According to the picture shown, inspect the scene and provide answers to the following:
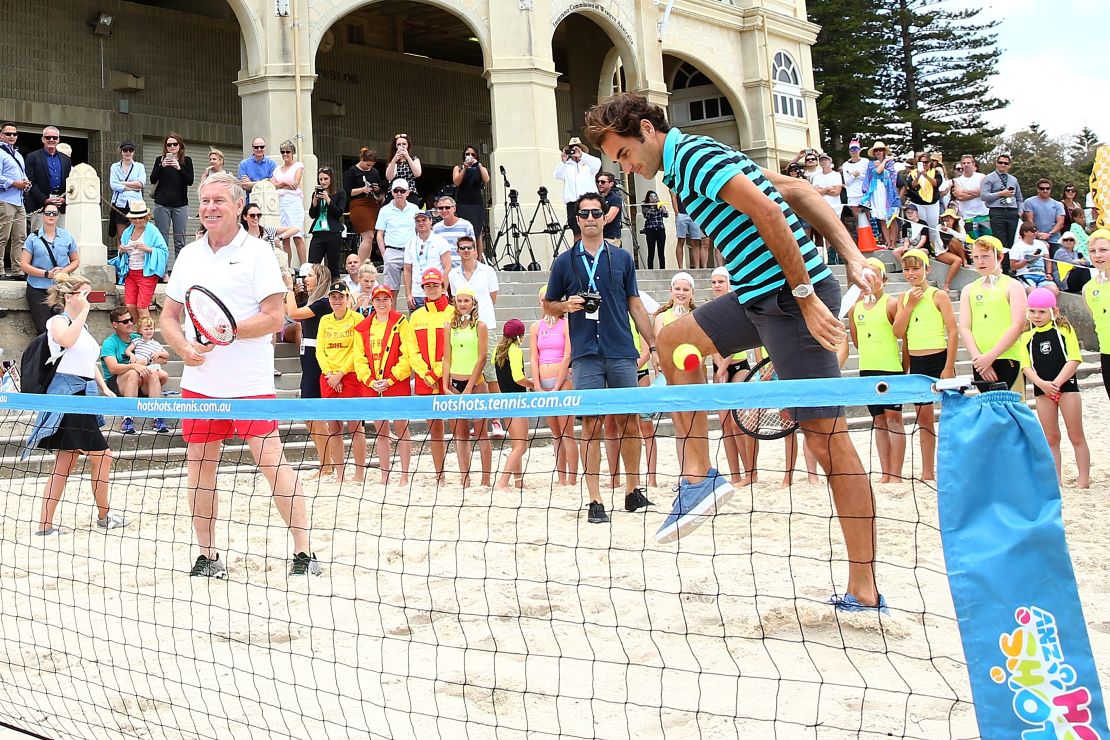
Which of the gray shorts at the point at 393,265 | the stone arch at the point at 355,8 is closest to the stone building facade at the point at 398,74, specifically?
the stone arch at the point at 355,8

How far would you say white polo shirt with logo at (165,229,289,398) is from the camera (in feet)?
17.7

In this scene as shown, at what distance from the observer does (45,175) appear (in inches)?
519

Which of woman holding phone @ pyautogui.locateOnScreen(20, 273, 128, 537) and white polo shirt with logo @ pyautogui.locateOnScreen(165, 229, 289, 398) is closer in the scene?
white polo shirt with logo @ pyautogui.locateOnScreen(165, 229, 289, 398)

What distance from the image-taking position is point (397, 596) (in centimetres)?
500

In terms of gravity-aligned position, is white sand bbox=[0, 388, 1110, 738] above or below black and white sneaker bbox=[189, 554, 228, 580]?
below

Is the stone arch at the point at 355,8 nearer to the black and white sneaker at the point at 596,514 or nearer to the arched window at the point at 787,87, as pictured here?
the arched window at the point at 787,87

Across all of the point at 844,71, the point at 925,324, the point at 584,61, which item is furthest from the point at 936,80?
the point at 925,324

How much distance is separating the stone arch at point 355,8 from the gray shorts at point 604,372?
12331 mm

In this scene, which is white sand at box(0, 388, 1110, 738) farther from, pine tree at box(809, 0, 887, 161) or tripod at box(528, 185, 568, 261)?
pine tree at box(809, 0, 887, 161)

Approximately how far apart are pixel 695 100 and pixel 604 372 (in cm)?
2121

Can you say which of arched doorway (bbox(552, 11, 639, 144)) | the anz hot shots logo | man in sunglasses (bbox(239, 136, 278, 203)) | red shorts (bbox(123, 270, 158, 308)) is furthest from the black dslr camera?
arched doorway (bbox(552, 11, 639, 144))

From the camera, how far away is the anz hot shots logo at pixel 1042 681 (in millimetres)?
2201

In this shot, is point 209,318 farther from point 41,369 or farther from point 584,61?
point 584,61

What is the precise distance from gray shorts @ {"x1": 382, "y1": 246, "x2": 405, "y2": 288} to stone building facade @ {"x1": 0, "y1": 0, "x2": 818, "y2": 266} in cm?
471
